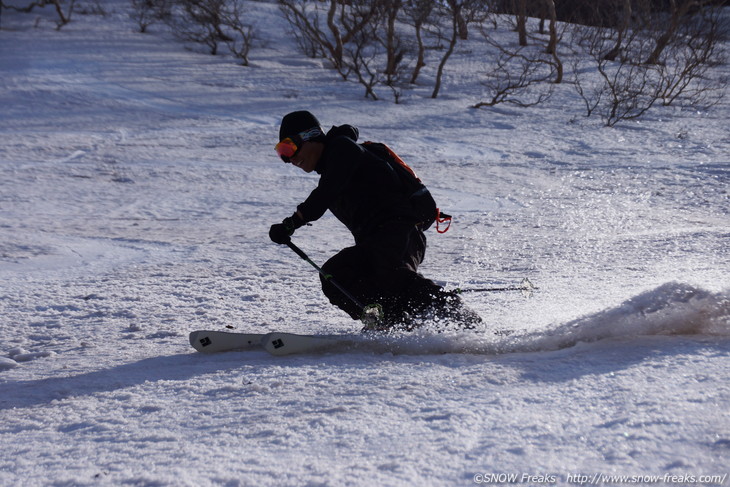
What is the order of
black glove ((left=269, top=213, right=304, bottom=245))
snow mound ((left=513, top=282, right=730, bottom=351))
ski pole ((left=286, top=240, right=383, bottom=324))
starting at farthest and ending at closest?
1. ski pole ((left=286, top=240, right=383, bottom=324))
2. black glove ((left=269, top=213, right=304, bottom=245))
3. snow mound ((left=513, top=282, right=730, bottom=351))

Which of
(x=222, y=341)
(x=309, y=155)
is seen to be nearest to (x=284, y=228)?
(x=309, y=155)

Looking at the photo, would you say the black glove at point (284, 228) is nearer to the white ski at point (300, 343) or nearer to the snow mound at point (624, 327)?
the white ski at point (300, 343)

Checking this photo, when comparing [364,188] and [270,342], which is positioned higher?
[364,188]

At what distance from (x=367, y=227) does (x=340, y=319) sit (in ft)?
2.88

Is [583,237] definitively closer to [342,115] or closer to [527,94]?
[342,115]

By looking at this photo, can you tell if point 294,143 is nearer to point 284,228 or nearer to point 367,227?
point 284,228

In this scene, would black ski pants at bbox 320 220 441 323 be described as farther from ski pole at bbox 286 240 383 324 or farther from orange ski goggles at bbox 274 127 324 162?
orange ski goggles at bbox 274 127 324 162

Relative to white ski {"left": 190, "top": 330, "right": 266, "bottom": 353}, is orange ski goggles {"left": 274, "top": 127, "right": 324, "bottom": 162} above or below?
above

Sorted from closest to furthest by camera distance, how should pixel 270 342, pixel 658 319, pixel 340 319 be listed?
pixel 658 319
pixel 270 342
pixel 340 319

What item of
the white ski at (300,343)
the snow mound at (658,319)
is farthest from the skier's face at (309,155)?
the snow mound at (658,319)

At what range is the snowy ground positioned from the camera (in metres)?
2.02

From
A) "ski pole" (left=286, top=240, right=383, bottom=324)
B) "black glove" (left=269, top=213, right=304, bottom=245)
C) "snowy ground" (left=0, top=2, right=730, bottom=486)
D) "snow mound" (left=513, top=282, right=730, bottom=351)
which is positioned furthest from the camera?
"ski pole" (left=286, top=240, right=383, bottom=324)

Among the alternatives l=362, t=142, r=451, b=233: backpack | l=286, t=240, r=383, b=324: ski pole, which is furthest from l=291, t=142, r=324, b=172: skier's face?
l=286, t=240, r=383, b=324: ski pole

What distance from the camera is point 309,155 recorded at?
3.40 meters
